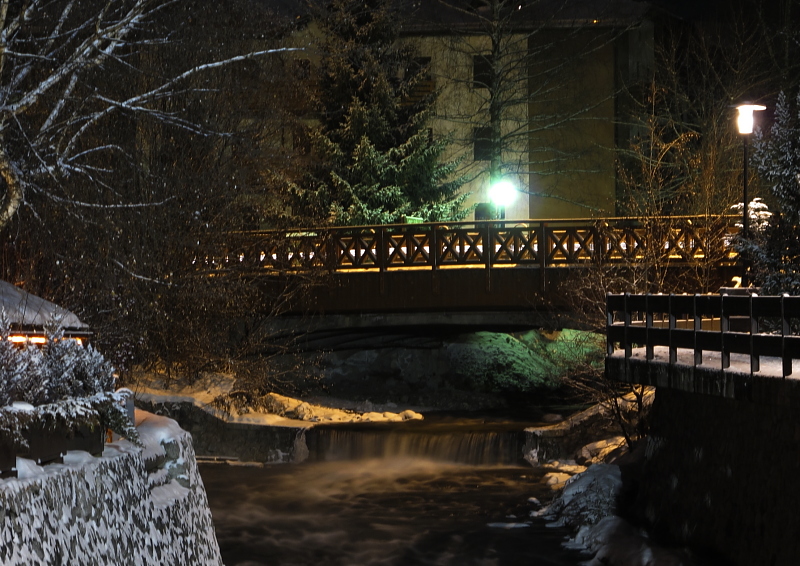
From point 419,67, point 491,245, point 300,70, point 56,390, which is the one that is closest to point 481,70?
point 419,67

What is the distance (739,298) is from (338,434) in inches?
528

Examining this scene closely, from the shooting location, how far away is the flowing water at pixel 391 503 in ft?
52.7

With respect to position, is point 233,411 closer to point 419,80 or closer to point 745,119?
point 745,119

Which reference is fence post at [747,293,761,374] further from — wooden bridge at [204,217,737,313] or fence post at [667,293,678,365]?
wooden bridge at [204,217,737,313]

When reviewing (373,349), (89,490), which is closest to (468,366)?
(373,349)

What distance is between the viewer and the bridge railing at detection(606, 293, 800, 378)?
11.2m

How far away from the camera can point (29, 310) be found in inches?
588

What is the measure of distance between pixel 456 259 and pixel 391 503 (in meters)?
8.41

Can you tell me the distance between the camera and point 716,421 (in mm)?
13172

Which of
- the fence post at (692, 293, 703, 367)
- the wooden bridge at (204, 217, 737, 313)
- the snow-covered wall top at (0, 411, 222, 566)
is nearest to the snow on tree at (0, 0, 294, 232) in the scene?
the snow-covered wall top at (0, 411, 222, 566)

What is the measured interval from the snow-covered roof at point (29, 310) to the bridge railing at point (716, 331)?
9.13m

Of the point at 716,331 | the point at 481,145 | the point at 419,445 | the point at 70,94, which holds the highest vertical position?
the point at 481,145

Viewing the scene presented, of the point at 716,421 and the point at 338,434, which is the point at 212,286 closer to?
the point at 338,434

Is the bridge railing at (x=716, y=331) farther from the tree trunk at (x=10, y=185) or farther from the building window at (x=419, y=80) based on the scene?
the building window at (x=419, y=80)
